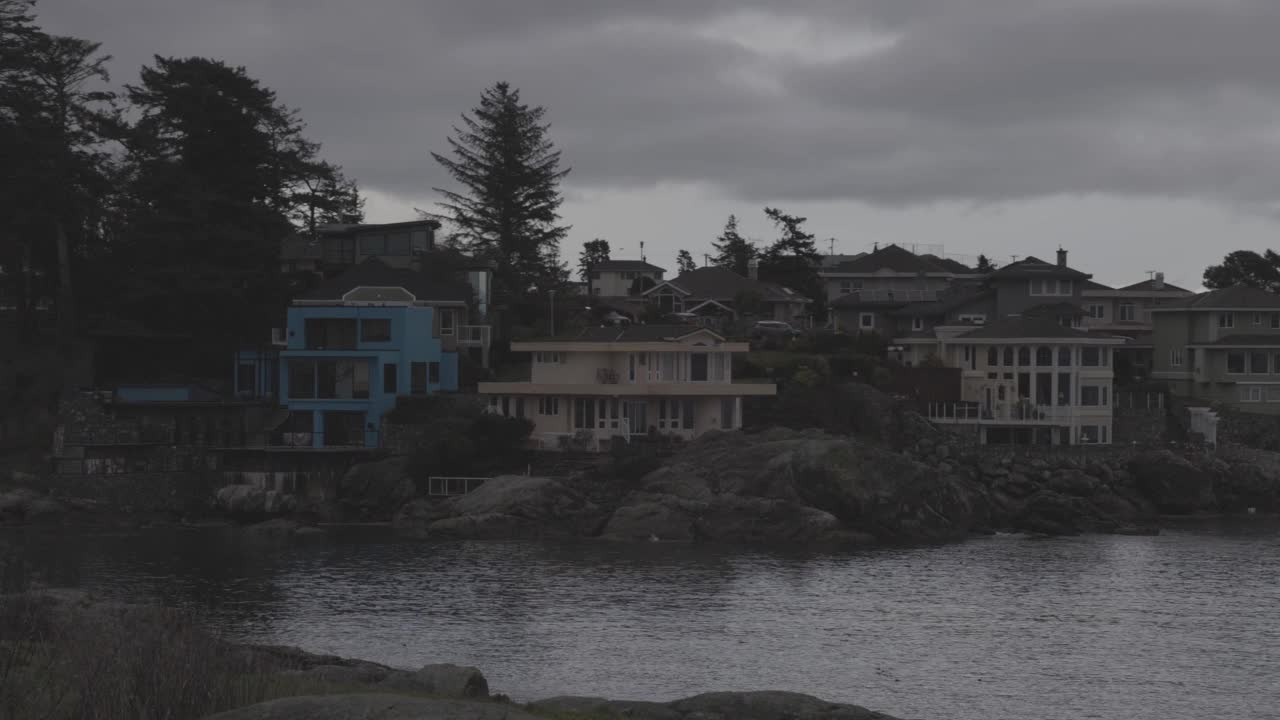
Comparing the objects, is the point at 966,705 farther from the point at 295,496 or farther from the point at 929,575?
the point at 295,496

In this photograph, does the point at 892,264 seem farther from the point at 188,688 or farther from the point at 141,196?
the point at 188,688

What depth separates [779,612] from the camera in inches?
1636

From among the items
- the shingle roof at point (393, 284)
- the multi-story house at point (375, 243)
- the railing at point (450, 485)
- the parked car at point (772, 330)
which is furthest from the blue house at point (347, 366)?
the parked car at point (772, 330)

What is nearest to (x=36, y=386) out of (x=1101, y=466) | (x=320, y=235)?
(x=320, y=235)

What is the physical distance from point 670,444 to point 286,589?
23.4 m

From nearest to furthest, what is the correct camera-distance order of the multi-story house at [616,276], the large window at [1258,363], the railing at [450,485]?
1. the railing at [450,485]
2. the large window at [1258,363]
3. the multi-story house at [616,276]

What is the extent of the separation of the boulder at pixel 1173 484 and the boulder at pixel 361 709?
168 feet

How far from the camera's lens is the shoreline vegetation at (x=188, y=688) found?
20047mm

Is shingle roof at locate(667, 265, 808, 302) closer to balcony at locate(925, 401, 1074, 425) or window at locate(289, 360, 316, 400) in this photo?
balcony at locate(925, 401, 1074, 425)

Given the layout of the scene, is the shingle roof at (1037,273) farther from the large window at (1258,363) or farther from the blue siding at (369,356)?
the blue siding at (369,356)

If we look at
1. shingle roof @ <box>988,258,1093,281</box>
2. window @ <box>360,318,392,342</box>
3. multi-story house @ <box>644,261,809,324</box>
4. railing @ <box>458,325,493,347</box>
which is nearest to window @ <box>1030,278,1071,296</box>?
shingle roof @ <box>988,258,1093,281</box>

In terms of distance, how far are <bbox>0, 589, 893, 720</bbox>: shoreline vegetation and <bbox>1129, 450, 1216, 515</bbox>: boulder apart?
4184cm

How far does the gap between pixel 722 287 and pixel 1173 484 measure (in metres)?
41.2

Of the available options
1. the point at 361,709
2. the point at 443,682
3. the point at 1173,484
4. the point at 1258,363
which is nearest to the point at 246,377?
the point at 1173,484
